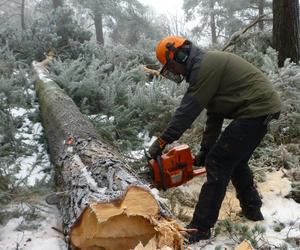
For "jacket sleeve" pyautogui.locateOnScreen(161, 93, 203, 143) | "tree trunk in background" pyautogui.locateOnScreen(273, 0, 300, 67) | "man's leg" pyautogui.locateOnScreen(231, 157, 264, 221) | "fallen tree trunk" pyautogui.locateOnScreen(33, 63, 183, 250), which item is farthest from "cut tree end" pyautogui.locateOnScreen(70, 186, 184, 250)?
"tree trunk in background" pyautogui.locateOnScreen(273, 0, 300, 67)

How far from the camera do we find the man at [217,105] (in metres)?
3.53

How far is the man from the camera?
11.6 feet

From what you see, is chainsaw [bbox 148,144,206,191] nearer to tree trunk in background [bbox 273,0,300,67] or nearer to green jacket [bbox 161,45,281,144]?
green jacket [bbox 161,45,281,144]

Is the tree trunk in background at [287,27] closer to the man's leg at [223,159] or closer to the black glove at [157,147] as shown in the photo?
the man's leg at [223,159]

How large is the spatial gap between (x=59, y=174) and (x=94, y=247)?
1549 millimetres

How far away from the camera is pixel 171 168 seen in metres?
3.82

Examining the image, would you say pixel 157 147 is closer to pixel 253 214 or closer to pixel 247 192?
pixel 247 192

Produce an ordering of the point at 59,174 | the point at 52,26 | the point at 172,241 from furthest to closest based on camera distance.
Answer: the point at 52,26, the point at 59,174, the point at 172,241

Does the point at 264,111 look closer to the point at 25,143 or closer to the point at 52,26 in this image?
the point at 25,143


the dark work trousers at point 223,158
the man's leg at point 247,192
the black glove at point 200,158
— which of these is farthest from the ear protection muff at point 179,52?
the man's leg at point 247,192

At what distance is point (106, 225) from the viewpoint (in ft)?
8.13

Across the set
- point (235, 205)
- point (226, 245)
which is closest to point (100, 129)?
point (235, 205)

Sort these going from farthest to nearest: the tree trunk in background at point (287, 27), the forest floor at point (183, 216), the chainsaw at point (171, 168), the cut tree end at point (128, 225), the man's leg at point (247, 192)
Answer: the tree trunk in background at point (287, 27), the man's leg at point (247, 192), the chainsaw at point (171, 168), the forest floor at point (183, 216), the cut tree end at point (128, 225)

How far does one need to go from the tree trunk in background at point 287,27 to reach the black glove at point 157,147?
16.1ft
